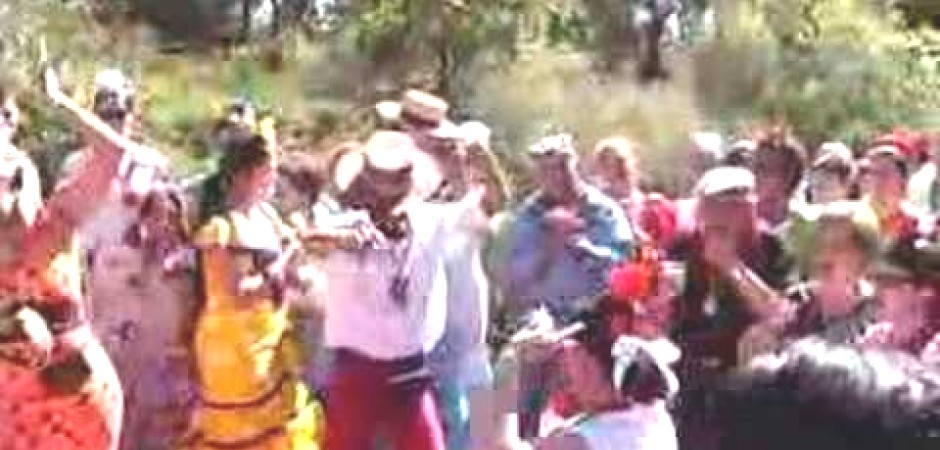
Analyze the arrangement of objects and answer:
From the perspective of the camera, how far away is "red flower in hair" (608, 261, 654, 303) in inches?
245

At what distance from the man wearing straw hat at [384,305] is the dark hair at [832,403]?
4270 millimetres

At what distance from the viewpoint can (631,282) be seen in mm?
6707

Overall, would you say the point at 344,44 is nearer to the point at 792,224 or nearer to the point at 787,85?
the point at 787,85

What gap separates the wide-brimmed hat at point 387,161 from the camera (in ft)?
23.1

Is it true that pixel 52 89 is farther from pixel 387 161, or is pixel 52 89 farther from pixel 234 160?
pixel 387 161

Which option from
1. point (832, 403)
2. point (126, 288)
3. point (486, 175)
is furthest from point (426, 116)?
point (832, 403)

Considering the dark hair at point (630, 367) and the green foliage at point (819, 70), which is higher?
the dark hair at point (630, 367)

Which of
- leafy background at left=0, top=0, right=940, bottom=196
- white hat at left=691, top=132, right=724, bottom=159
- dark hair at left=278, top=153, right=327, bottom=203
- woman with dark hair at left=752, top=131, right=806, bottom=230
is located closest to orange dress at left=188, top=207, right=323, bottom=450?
dark hair at left=278, top=153, right=327, bottom=203

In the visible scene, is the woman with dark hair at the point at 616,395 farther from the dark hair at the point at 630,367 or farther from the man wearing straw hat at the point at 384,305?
the man wearing straw hat at the point at 384,305

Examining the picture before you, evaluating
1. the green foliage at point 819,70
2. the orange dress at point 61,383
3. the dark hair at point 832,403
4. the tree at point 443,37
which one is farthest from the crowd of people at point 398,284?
the tree at point 443,37

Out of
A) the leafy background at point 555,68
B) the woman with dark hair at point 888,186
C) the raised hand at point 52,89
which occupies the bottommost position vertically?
the leafy background at point 555,68

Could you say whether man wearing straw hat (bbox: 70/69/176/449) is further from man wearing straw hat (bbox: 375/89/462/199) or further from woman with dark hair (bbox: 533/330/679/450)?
woman with dark hair (bbox: 533/330/679/450)

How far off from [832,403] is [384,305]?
4.55 meters

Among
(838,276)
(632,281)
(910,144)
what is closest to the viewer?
(838,276)
